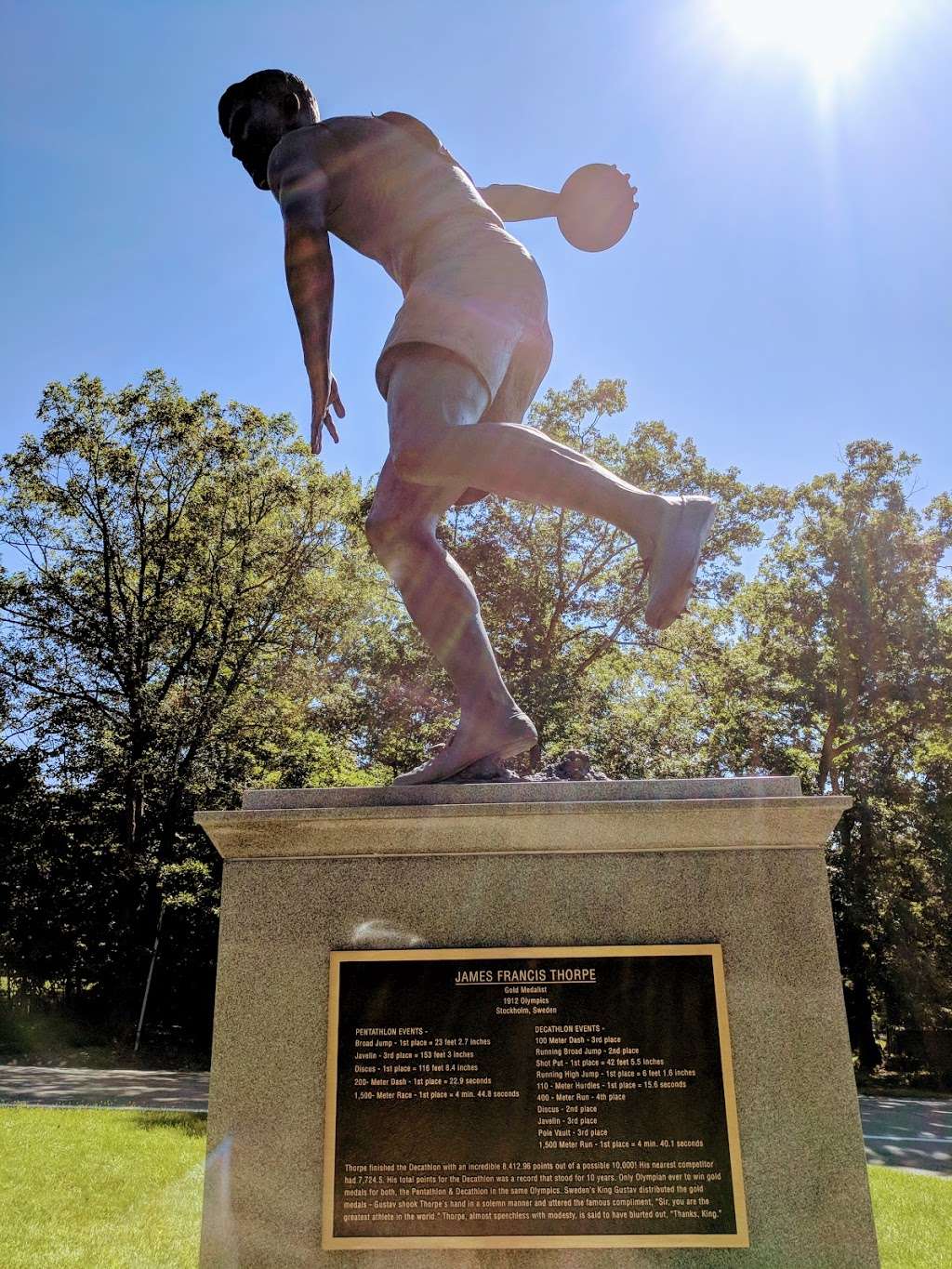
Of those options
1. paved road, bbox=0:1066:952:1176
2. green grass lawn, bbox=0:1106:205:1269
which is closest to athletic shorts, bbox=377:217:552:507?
green grass lawn, bbox=0:1106:205:1269

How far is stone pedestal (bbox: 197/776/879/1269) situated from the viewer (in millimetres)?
2557

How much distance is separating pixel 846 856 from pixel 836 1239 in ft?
69.6

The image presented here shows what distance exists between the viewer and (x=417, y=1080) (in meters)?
2.68

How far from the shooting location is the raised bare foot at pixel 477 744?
10.8 feet

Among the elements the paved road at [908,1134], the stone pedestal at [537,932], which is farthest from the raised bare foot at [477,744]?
the paved road at [908,1134]

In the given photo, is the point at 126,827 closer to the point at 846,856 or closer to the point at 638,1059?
the point at 846,856

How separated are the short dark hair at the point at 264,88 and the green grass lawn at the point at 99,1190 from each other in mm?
5194

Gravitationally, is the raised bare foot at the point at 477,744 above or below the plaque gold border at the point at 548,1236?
above

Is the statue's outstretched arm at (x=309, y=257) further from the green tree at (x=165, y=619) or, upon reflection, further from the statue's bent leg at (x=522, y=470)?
the green tree at (x=165, y=619)

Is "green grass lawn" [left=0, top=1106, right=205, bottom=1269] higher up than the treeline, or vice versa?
the treeline

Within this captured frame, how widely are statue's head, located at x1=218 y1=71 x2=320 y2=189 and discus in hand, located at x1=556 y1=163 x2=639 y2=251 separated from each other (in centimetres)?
127

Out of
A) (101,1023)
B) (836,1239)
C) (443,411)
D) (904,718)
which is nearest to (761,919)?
(836,1239)

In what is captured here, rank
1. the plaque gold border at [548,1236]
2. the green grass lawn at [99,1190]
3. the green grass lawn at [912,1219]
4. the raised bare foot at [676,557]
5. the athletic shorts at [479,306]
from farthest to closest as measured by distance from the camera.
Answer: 1. the green grass lawn at [912,1219]
2. the green grass lawn at [99,1190]
3. the athletic shorts at [479,306]
4. the raised bare foot at [676,557]
5. the plaque gold border at [548,1236]

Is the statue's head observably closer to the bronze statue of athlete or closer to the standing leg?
the bronze statue of athlete
